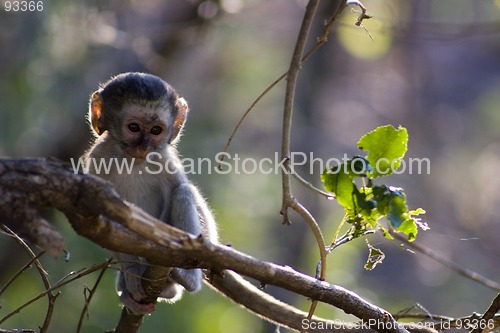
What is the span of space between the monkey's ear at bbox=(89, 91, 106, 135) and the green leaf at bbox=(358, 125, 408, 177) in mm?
1800

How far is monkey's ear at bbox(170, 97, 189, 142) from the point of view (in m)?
4.00

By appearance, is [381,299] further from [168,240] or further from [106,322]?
[168,240]

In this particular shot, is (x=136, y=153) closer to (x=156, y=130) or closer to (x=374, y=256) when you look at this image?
(x=156, y=130)

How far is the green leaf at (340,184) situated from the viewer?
8.22 feet

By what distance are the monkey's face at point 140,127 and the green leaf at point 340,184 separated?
1.38 m

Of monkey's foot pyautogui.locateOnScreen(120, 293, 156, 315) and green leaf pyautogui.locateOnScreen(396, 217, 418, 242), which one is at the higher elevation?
green leaf pyautogui.locateOnScreen(396, 217, 418, 242)

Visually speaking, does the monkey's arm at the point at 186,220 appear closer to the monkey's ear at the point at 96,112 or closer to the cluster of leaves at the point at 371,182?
the monkey's ear at the point at 96,112

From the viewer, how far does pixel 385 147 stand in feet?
8.42

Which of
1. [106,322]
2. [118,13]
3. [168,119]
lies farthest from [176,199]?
[118,13]

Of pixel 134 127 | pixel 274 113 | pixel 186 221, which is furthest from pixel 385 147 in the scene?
pixel 274 113

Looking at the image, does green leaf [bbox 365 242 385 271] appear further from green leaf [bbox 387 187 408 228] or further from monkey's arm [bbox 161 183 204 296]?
monkey's arm [bbox 161 183 204 296]

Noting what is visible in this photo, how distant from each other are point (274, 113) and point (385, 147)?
37.4ft

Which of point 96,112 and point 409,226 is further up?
point 96,112

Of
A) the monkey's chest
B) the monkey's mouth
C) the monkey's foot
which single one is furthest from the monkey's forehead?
the monkey's foot
